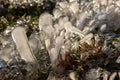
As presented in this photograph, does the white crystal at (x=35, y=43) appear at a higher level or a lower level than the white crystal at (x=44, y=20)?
lower

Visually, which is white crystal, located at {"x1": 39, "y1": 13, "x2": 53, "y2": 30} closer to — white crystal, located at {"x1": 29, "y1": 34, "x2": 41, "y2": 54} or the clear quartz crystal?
white crystal, located at {"x1": 29, "y1": 34, "x2": 41, "y2": 54}

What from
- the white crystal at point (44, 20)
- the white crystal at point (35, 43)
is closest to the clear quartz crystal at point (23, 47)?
the white crystal at point (35, 43)

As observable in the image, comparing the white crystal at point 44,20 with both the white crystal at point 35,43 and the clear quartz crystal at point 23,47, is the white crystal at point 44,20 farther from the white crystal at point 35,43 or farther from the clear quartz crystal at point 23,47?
the clear quartz crystal at point 23,47

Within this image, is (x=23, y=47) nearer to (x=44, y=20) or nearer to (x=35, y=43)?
(x=35, y=43)

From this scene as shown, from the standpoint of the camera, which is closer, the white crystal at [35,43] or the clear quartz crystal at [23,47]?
the clear quartz crystal at [23,47]

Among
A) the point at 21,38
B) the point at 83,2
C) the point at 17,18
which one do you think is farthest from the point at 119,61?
the point at 17,18

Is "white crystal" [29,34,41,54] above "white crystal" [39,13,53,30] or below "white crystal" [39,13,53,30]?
below

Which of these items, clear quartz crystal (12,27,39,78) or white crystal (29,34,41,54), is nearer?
clear quartz crystal (12,27,39,78)

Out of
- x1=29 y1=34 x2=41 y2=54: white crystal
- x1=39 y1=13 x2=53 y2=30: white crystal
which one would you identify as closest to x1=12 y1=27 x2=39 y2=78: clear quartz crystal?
x1=29 y1=34 x2=41 y2=54: white crystal

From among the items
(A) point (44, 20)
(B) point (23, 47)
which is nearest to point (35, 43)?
(A) point (44, 20)
